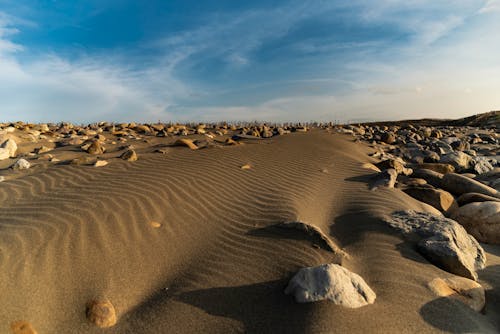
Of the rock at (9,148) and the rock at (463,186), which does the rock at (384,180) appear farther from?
the rock at (9,148)

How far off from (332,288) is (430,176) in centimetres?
484

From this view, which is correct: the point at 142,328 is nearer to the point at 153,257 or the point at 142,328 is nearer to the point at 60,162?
the point at 153,257

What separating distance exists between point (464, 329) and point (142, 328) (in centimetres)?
227

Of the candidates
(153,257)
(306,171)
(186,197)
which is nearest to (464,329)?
(153,257)

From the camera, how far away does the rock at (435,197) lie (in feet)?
15.0

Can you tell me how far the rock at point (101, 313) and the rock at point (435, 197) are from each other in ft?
14.2

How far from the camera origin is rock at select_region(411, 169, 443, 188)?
590 cm

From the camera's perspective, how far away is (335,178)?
559 cm

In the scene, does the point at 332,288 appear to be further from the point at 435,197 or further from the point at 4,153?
the point at 4,153

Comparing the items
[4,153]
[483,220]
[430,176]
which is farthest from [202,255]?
[4,153]

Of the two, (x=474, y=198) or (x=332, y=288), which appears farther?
(x=474, y=198)

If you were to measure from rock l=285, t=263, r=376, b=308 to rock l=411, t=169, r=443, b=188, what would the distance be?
434cm

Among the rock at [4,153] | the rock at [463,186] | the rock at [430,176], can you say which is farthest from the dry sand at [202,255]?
the rock at [4,153]

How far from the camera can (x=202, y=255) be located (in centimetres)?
314
